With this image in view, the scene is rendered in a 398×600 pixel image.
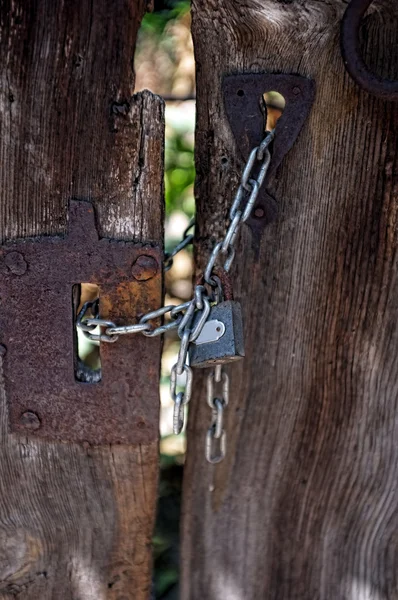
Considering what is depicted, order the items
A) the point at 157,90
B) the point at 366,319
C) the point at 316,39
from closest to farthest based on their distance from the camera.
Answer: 1. the point at 316,39
2. the point at 366,319
3. the point at 157,90

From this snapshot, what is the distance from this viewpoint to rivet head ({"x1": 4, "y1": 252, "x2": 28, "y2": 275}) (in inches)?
34.4

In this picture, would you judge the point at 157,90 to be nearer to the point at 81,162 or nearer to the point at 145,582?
the point at 81,162

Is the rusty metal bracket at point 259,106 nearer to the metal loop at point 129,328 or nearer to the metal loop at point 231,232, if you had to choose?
the metal loop at point 231,232

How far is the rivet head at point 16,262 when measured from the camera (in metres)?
0.88

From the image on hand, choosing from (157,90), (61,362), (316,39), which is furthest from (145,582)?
(157,90)

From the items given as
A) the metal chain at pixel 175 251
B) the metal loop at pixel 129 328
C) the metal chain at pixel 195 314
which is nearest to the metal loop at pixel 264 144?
the metal chain at pixel 195 314

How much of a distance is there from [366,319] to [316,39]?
47cm

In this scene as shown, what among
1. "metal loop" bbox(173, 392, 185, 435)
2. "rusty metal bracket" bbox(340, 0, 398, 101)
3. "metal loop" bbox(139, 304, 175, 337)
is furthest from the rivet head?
"rusty metal bracket" bbox(340, 0, 398, 101)

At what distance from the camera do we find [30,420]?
0.95 meters

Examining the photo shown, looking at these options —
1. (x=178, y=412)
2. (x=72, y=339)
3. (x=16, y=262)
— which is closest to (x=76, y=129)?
(x=16, y=262)

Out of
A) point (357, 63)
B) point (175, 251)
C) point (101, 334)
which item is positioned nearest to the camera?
point (357, 63)

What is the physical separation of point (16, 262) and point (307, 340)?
0.52 metres

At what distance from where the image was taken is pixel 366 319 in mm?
969

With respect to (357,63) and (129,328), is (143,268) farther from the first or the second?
(357,63)
